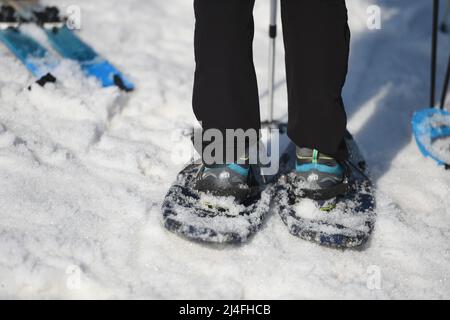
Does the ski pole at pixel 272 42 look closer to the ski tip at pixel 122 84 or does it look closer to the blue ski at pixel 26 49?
the ski tip at pixel 122 84

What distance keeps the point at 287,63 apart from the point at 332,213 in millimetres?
569

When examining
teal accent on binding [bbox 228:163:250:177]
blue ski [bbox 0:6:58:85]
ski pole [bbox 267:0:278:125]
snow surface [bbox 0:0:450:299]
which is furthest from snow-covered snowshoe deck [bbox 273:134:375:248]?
blue ski [bbox 0:6:58:85]

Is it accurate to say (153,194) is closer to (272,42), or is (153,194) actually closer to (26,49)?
(272,42)

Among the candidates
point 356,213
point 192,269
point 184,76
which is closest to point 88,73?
point 184,76

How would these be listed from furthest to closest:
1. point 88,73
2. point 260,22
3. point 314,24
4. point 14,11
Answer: point 260,22 < point 14,11 < point 88,73 < point 314,24

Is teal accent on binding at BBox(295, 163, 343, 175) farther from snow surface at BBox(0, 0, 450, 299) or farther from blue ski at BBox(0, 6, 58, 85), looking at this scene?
blue ski at BBox(0, 6, 58, 85)

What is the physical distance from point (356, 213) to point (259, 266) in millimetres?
431

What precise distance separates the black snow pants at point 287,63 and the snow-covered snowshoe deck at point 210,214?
299 millimetres

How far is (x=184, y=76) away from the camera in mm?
2742

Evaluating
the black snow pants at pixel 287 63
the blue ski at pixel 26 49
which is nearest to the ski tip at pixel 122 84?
the blue ski at pixel 26 49

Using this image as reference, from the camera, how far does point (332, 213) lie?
5.98 feet

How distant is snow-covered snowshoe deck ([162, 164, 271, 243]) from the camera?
5.51ft

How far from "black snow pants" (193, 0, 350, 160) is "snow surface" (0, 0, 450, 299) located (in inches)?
17.1

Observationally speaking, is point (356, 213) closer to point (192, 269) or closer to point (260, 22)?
point (192, 269)
